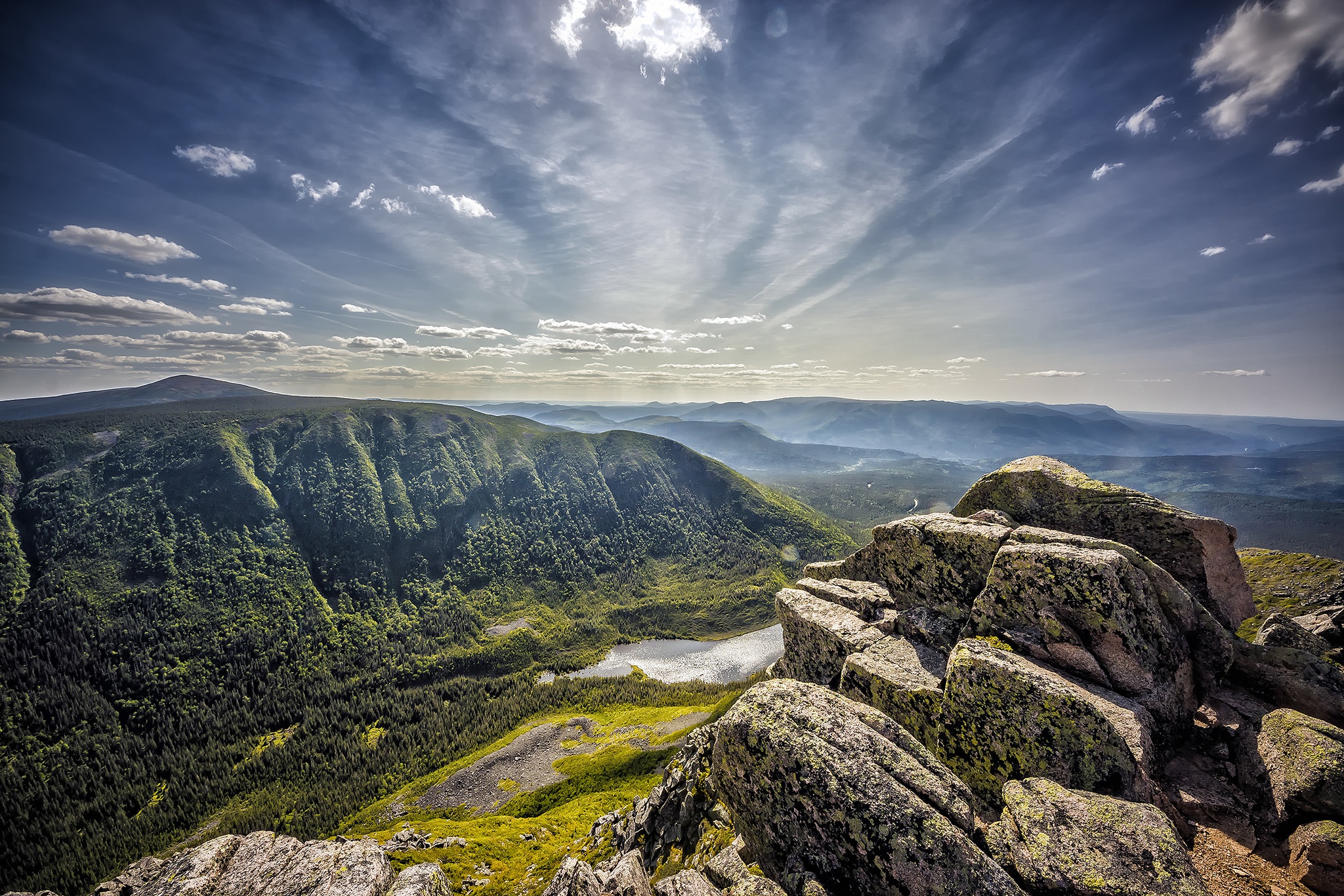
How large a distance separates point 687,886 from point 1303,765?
22.7 metres

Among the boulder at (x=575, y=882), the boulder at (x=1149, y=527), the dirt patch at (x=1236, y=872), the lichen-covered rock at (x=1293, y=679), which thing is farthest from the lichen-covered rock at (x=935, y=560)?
the boulder at (x=575, y=882)

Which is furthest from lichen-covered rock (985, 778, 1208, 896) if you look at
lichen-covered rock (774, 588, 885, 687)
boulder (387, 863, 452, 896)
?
boulder (387, 863, 452, 896)

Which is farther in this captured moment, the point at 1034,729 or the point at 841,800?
the point at 1034,729

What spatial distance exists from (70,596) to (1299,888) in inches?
13517

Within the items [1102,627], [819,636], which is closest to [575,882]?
[819,636]

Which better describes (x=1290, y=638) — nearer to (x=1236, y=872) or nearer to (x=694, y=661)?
(x=1236, y=872)

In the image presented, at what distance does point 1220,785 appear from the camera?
17.0m

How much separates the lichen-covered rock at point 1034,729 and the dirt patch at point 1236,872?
1.89 meters

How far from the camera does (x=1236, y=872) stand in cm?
1363

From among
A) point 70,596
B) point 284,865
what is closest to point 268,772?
point 284,865

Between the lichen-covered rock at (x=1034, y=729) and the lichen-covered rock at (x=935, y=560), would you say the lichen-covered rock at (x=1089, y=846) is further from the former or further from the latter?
the lichen-covered rock at (x=935, y=560)

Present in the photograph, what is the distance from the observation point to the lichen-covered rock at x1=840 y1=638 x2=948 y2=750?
65.1 ft

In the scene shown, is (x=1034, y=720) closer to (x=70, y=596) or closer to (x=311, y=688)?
(x=311, y=688)

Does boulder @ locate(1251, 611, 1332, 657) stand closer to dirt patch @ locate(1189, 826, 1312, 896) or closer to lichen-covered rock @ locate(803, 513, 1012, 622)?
lichen-covered rock @ locate(803, 513, 1012, 622)
